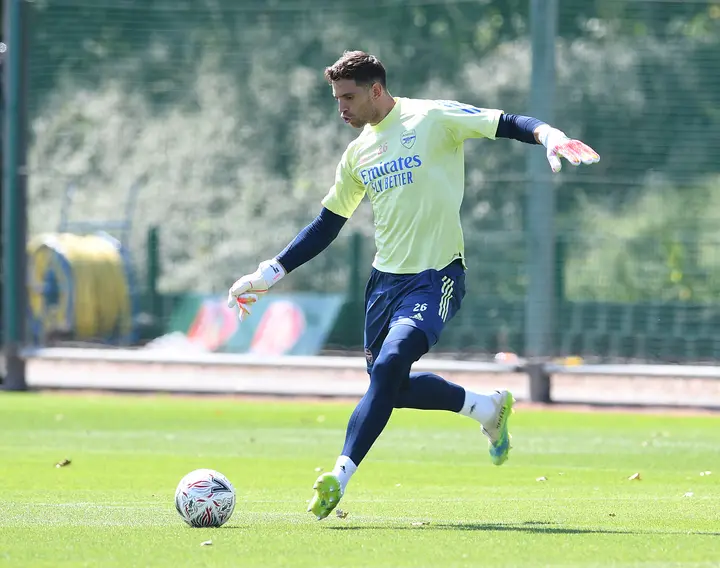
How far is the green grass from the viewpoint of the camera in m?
6.35

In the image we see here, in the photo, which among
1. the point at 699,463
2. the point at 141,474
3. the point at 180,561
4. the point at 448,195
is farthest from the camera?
the point at 699,463

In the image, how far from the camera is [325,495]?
7.13m

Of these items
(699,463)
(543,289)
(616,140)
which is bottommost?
(699,463)

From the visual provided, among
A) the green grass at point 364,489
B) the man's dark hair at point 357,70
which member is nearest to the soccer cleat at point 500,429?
the green grass at point 364,489

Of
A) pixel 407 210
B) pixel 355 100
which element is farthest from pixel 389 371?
pixel 355 100

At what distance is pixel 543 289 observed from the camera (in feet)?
53.2

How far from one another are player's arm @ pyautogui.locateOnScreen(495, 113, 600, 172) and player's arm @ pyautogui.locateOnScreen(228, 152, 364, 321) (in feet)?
3.20

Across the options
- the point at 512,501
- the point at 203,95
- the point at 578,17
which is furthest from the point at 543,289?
the point at 512,501

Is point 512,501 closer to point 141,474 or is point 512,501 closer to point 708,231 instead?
point 141,474

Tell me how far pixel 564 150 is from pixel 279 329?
10811 millimetres

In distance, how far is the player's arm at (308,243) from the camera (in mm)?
8391

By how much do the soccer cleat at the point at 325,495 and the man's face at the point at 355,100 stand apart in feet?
6.47

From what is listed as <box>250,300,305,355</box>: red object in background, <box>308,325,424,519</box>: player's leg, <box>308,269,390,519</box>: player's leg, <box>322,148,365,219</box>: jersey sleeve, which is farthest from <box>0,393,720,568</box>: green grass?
<box>250,300,305,355</box>: red object in background

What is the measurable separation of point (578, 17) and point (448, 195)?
8.94 m
